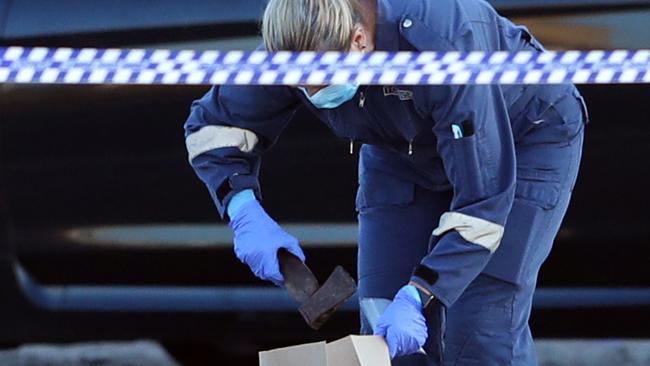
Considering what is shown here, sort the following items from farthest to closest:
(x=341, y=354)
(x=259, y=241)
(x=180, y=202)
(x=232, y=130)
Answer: (x=180, y=202) < (x=232, y=130) < (x=259, y=241) < (x=341, y=354)

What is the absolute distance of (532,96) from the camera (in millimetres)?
3494

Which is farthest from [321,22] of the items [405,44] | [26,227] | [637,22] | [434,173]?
[26,227]

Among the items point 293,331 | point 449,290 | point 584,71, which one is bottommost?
point 293,331

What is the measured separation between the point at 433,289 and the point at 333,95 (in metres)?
0.41

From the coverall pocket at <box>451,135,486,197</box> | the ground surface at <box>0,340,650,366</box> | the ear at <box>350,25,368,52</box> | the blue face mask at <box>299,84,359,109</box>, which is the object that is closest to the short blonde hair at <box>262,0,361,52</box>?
the ear at <box>350,25,368,52</box>

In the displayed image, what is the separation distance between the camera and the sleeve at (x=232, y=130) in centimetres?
345

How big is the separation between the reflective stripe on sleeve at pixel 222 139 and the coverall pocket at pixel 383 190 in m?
0.30

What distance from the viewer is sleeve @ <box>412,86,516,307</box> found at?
3195mm

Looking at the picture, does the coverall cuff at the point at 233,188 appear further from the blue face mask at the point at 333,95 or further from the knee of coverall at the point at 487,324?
the knee of coverall at the point at 487,324

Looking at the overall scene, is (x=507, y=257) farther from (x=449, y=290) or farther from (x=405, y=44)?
(x=405, y=44)

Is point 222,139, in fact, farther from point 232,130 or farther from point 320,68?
point 320,68

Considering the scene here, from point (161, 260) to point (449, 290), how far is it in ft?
4.98

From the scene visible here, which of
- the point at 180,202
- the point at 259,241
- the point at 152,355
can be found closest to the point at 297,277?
the point at 259,241

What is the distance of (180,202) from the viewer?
4578mm
